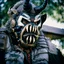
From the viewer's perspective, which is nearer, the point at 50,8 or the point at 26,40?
the point at 26,40

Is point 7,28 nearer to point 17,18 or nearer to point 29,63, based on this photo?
point 17,18

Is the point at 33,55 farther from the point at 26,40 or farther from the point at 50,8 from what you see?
the point at 50,8

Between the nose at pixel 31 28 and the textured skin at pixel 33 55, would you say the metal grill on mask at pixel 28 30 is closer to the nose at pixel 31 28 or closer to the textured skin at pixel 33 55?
the nose at pixel 31 28

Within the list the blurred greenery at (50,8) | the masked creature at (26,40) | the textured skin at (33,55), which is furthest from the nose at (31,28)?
the blurred greenery at (50,8)

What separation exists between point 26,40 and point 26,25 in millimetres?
234

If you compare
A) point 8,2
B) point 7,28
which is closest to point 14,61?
point 7,28

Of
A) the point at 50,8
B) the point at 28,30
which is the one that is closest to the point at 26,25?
the point at 28,30

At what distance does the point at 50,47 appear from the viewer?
5.45 m

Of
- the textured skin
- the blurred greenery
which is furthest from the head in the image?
the blurred greenery

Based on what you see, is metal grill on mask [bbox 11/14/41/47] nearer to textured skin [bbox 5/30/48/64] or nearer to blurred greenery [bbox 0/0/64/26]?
textured skin [bbox 5/30/48/64]

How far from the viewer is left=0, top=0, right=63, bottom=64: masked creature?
509 centimetres

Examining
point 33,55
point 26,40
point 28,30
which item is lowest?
point 33,55

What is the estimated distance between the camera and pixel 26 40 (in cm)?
512

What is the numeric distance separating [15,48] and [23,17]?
1.60ft
